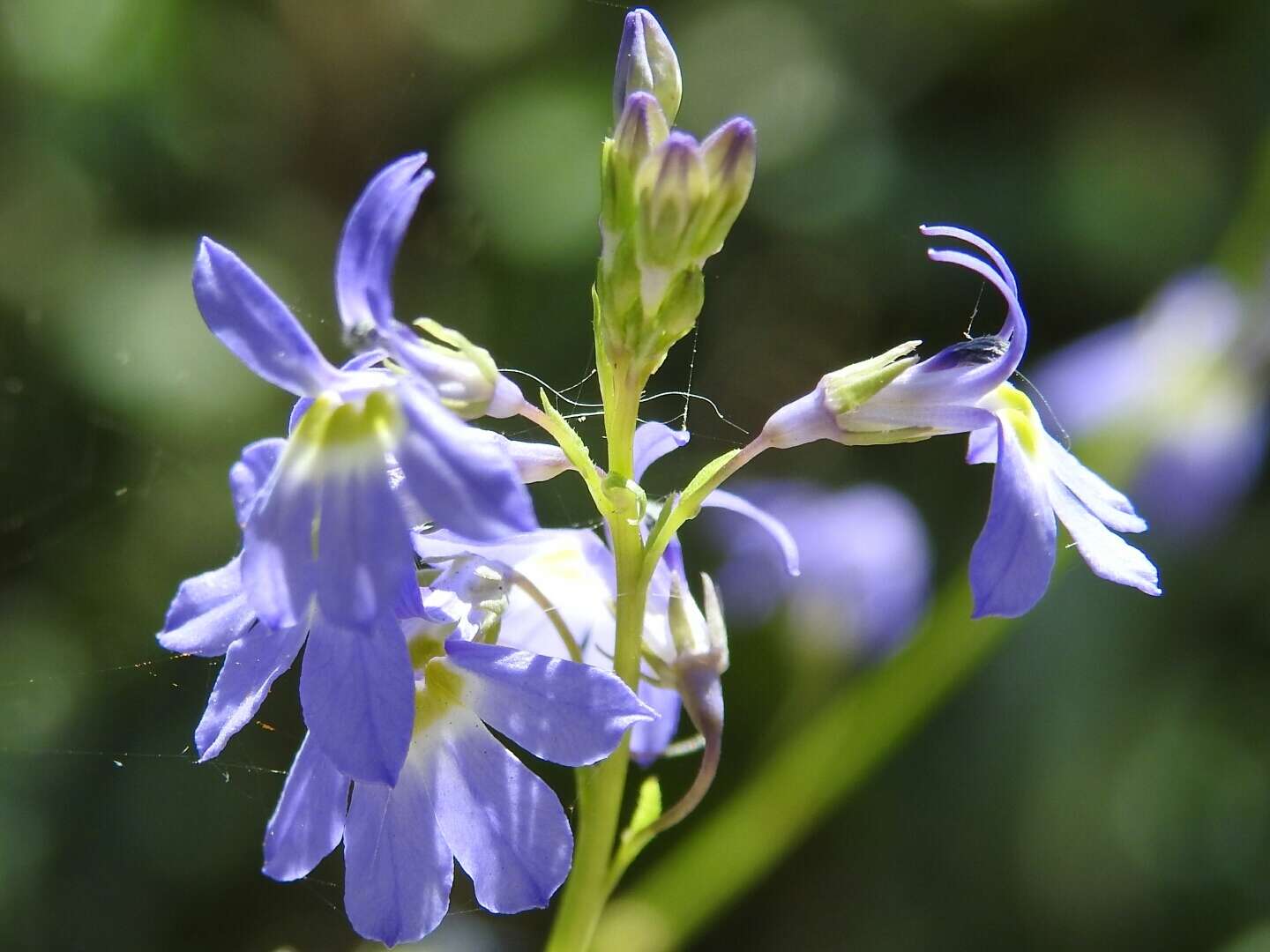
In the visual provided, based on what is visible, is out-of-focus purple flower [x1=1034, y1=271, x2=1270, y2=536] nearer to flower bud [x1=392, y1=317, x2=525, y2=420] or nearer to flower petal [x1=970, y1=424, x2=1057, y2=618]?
flower petal [x1=970, y1=424, x2=1057, y2=618]

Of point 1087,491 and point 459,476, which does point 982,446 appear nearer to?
point 1087,491

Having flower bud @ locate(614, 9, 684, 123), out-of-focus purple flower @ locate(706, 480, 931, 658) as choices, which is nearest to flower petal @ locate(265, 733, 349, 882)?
flower bud @ locate(614, 9, 684, 123)

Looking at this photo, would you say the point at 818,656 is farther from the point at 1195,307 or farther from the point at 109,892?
the point at 109,892

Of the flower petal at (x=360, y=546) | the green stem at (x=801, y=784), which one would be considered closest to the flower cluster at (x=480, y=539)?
the flower petal at (x=360, y=546)

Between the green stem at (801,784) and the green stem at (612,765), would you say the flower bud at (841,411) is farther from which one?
the green stem at (801,784)

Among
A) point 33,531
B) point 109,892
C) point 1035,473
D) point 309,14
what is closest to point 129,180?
point 309,14

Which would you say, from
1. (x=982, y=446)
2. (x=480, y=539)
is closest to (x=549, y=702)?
(x=480, y=539)
